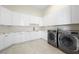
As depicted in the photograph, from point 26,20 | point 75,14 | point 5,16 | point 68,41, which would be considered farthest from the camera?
point 26,20

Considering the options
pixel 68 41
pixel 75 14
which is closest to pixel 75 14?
pixel 75 14

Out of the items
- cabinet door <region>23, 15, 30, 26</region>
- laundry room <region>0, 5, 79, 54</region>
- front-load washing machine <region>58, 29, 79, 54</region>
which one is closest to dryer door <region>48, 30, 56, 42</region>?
laundry room <region>0, 5, 79, 54</region>

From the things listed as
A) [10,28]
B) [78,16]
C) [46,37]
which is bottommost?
[46,37]

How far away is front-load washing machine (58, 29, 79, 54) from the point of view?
180 cm

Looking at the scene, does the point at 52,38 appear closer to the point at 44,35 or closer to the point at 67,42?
the point at 44,35

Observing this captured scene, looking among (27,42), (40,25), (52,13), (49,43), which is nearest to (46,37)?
(49,43)

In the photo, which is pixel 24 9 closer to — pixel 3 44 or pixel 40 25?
pixel 40 25

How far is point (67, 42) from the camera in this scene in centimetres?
205

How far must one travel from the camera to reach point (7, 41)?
250cm

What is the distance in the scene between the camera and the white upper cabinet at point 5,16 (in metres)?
2.33

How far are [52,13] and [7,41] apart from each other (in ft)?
4.85

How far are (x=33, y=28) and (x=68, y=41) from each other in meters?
0.99

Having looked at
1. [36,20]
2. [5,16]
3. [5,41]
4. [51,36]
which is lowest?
[5,41]

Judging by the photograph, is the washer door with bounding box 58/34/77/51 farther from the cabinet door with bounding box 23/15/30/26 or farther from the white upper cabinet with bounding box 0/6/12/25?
the white upper cabinet with bounding box 0/6/12/25
